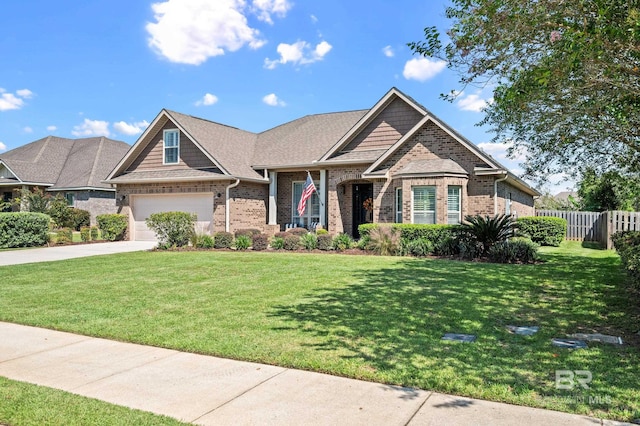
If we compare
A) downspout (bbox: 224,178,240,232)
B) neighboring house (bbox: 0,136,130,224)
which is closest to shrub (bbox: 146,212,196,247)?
downspout (bbox: 224,178,240,232)

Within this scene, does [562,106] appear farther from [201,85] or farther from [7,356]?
[201,85]

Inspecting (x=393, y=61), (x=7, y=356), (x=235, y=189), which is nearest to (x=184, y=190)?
(x=235, y=189)

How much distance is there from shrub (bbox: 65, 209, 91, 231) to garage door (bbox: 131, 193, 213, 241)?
24.3 ft

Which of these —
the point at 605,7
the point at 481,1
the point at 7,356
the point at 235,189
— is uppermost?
the point at 481,1

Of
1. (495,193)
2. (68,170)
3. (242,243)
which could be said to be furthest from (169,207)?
(495,193)

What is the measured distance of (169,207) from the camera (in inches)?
933

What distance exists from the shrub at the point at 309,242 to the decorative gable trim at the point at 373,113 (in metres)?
4.59

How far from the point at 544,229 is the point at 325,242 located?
1010 centimetres

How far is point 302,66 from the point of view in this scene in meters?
21.4

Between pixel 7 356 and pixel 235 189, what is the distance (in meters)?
16.5

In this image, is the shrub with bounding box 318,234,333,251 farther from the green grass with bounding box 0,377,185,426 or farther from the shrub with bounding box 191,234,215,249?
the green grass with bounding box 0,377,185,426

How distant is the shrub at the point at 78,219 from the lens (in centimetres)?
2920

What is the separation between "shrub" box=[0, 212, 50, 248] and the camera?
65.9ft

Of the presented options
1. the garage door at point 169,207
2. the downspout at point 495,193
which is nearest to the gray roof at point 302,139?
the garage door at point 169,207
